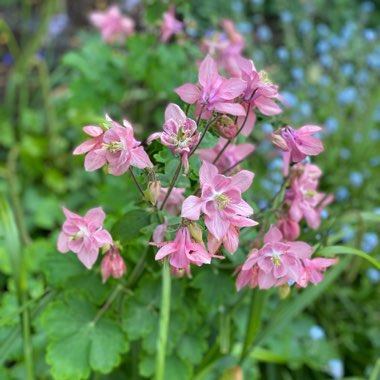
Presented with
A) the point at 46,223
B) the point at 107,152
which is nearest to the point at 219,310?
the point at 107,152

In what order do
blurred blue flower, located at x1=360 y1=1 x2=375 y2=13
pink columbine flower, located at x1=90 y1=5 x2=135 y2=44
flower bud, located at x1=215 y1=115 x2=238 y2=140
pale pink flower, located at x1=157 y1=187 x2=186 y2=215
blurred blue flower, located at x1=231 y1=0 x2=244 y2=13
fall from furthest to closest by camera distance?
blurred blue flower, located at x1=360 y1=1 x2=375 y2=13
blurred blue flower, located at x1=231 y1=0 x2=244 y2=13
pink columbine flower, located at x1=90 y1=5 x2=135 y2=44
pale pink flower, located at x1=157 y1=187 x2=186 y2=215
flower bud, located at x1=215 y1=115 x2=238 y2=140

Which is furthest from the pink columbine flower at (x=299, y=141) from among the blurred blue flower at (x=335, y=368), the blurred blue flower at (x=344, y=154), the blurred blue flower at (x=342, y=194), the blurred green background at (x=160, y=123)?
the blurred blue flower at (x=344, y=154)

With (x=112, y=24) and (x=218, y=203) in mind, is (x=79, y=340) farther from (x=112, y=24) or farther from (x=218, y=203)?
(x=112, y=24)

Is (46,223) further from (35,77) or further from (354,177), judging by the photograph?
(354,177)

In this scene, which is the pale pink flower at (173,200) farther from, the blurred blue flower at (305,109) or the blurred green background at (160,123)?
the blurred blue flower at (305,109)

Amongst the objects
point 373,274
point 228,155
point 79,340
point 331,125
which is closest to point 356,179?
point 331,125

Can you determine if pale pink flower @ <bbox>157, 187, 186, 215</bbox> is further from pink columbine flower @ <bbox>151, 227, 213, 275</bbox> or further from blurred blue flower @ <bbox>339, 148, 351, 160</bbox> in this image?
blurred blue flower @ <bbox>339, 148, 351, 160</bbox>

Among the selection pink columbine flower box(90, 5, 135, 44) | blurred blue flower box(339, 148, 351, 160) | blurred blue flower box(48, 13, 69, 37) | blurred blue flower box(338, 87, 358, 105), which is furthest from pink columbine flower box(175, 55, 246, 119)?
blurred blue flower box(48, 13, 69, 37)
